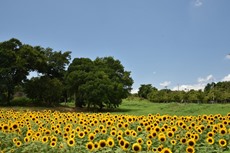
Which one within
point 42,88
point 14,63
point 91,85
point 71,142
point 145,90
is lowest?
point 71,142

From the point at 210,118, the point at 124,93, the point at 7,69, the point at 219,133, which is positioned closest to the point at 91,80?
the point at 124,93

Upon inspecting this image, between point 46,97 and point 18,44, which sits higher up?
point 18,44

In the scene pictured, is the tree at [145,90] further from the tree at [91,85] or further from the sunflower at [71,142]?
the sunflower at [71,142]

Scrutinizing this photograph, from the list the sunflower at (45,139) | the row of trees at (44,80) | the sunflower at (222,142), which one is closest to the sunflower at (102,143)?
the sunflower at (45,139)

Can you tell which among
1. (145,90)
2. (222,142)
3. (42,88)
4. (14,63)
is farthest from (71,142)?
(145,90)

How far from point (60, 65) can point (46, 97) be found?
892 centimetres

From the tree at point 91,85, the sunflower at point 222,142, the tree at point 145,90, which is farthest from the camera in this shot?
the tree at point 145,90

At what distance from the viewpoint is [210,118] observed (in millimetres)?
11438

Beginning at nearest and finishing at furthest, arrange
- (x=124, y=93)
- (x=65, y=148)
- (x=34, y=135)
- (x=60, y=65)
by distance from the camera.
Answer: (x=65, y=148) < (x=34, y=135) < (x=124, y=93) < (x=60, y=65)

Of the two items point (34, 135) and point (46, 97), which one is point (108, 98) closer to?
point (46, 97)

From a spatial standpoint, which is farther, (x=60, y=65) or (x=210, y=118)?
(x=60, y=65)

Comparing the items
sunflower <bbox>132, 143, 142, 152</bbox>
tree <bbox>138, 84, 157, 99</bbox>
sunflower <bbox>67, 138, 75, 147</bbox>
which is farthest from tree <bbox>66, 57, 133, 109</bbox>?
tree <bbox>138, 84, 157, 99</bbox>

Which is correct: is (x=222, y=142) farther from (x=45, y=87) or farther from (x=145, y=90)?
(x=145, y=90)

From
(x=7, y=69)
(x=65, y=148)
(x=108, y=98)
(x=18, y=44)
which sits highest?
(x=18, y=44)
